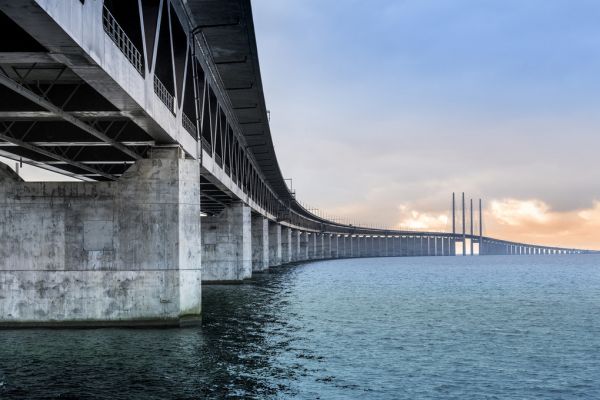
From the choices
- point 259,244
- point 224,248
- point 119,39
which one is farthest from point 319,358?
point 259,244

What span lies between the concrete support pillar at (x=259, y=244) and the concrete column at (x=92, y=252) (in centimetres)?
5332

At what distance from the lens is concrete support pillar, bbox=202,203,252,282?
55275 millimetres

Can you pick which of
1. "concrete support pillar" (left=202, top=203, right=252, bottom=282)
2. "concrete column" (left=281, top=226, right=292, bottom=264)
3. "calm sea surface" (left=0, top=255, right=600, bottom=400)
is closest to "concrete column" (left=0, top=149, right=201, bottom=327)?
"calm sea surface" (left=0, top=255, right=600, bottom=400)

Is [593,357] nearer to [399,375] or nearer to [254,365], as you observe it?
[399,375]

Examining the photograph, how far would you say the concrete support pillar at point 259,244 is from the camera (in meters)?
78.8

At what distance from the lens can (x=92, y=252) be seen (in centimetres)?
2478

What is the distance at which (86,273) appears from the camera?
24.7 m

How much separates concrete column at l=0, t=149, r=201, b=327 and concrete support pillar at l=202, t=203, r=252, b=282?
97.3 ft

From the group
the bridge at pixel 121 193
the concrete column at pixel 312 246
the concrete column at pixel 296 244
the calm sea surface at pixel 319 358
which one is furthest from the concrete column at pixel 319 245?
the bridge at pixel 121 193

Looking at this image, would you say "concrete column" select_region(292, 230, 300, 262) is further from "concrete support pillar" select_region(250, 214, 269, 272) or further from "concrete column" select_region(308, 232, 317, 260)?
"concrete support pillar" select_region(250, 214, 269, 272)

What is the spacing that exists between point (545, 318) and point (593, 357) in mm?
11755

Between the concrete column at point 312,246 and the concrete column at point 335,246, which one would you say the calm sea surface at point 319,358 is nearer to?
the concrete column at point 312,246

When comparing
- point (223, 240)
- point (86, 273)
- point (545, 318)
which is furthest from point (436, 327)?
point (223, 240)

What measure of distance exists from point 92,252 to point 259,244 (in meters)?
55.5
